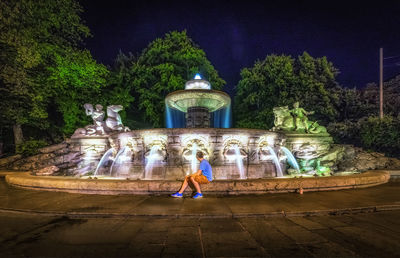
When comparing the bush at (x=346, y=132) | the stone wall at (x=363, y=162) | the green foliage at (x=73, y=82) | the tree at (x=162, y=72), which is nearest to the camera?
the stone wall at (x=363, y=162)

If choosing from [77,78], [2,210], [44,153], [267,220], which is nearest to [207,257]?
[267,220]

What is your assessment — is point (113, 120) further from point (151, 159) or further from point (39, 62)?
point (39, 62)

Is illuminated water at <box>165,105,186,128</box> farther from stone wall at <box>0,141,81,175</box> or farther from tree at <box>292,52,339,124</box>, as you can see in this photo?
tree at <box>292,52,339,124</box>

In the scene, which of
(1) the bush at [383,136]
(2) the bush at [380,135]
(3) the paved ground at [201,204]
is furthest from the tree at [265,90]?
(3) the paved ground at [201,204]

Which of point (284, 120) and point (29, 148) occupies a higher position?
point (284, 120)

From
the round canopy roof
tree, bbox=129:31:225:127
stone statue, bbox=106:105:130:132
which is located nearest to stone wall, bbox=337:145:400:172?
the round canopy roof

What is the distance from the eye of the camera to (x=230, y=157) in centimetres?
780

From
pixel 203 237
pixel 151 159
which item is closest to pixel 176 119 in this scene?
pixel 151 159

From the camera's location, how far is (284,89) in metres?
22.5

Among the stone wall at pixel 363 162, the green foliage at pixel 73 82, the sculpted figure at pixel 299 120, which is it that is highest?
the green foliage at pixel 73 82

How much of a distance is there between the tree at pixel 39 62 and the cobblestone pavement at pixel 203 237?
14.1 meters

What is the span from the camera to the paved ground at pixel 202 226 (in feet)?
8.39

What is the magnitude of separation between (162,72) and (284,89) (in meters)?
13.2

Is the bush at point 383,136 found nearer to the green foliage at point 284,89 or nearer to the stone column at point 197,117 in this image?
the green foliage at point 284,89
